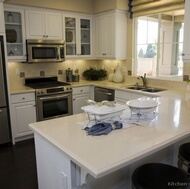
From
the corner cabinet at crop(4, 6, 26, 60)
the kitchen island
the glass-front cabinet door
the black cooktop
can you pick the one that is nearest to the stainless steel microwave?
the corner cabinet at crop(4, 6, 26, 60)

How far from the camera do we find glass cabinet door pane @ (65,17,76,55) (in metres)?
4.36

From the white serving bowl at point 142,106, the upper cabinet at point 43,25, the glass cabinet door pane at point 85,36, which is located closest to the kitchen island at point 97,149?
the white serving bowl at point 142,106

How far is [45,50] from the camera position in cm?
399

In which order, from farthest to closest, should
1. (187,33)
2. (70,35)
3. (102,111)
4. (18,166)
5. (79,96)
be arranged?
(70,35)
(79,96)
(18,166)
(187,33)
(102,111)

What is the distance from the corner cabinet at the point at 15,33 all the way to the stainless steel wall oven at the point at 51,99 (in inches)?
23.0

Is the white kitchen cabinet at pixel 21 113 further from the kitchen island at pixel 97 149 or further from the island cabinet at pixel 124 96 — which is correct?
the kitchen island at pixel 97 149

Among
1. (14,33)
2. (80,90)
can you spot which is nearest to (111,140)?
(80,90)

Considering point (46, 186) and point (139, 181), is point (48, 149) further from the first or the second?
point (139, 181)

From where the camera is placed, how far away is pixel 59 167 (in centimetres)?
151

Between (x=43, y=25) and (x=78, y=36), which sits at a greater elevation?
(x=43, y=25)

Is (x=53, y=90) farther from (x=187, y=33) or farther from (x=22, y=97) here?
(x=187, y=33)

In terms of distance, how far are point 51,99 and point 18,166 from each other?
1350mm

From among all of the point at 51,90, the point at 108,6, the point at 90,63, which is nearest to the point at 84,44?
the point at 90,63

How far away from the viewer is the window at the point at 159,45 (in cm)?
373
